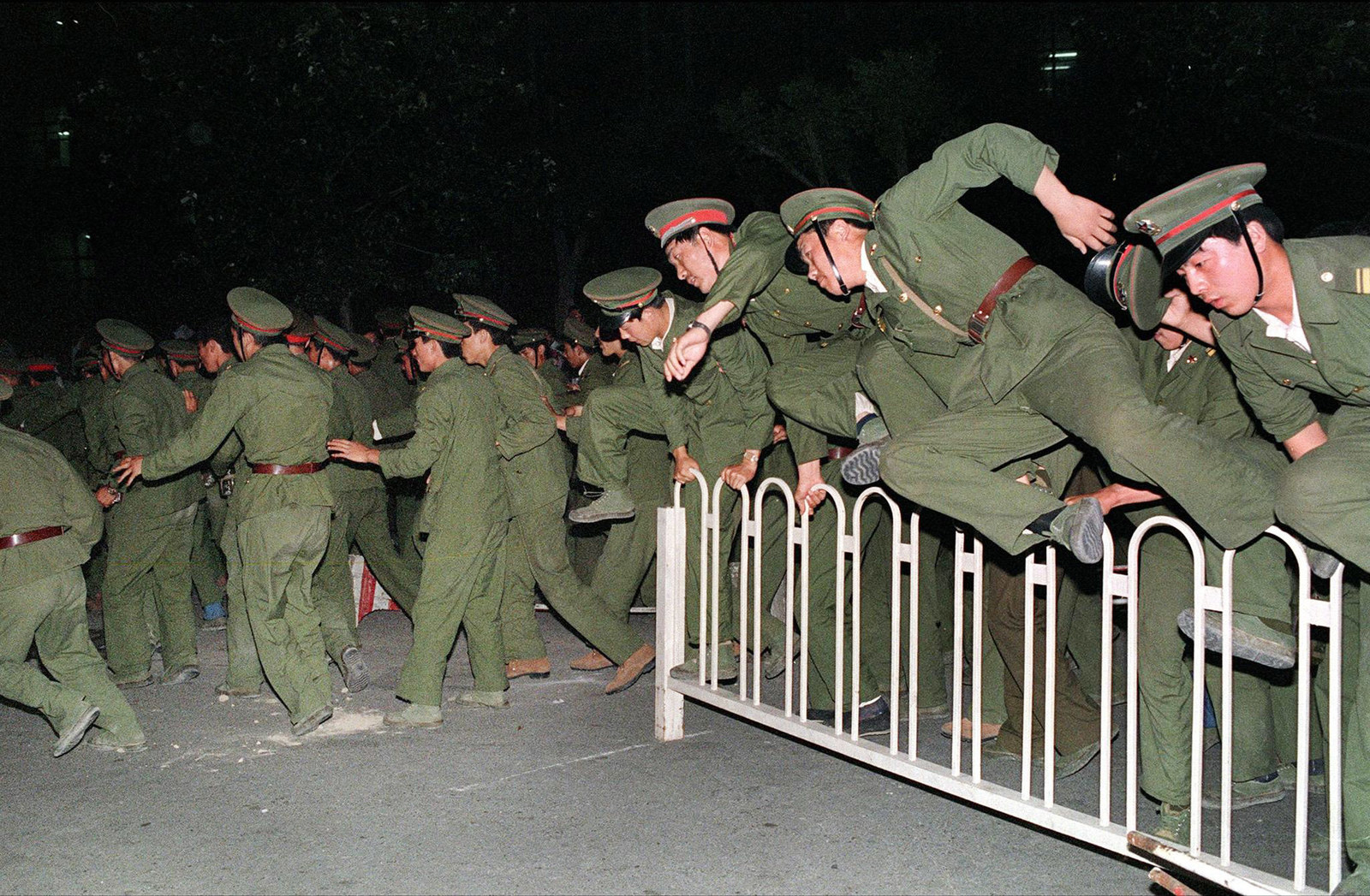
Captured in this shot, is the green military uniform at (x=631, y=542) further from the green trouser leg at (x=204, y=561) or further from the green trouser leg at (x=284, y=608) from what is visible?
the green trouser leg at (x=204, y=561)

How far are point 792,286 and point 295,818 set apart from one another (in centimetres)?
323

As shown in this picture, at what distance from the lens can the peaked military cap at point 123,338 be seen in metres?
8.38

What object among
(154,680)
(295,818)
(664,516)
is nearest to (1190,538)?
(664,516)

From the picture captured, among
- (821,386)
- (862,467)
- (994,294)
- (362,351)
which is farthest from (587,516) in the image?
(362,351)

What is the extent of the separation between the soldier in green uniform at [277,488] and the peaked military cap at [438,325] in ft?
2.11

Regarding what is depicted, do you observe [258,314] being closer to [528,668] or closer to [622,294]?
[622,294]

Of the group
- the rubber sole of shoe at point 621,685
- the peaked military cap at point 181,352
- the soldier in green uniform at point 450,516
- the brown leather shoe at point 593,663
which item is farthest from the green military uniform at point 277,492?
the peaked military cap at point 181,352

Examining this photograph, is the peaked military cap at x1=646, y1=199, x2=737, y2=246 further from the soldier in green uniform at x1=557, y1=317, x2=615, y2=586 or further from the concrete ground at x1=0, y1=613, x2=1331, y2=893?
the soldier in green uniform at x1=557, y1=317, x2=615, y2=586

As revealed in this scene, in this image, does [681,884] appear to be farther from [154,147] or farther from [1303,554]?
[154,147]

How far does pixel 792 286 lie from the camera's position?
19.1ft

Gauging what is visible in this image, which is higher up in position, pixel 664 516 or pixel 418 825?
pixel 664 516

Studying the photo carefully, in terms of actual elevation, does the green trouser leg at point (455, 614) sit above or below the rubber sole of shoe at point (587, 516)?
below

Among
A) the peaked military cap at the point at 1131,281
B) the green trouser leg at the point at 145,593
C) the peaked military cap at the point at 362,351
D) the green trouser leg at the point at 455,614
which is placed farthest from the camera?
the peaked military cap at the point at 362,351

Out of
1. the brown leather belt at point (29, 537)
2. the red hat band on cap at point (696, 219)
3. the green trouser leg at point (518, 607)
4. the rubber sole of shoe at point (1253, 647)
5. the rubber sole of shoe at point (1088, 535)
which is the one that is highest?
the red hat band on cap at point (696, 219)
